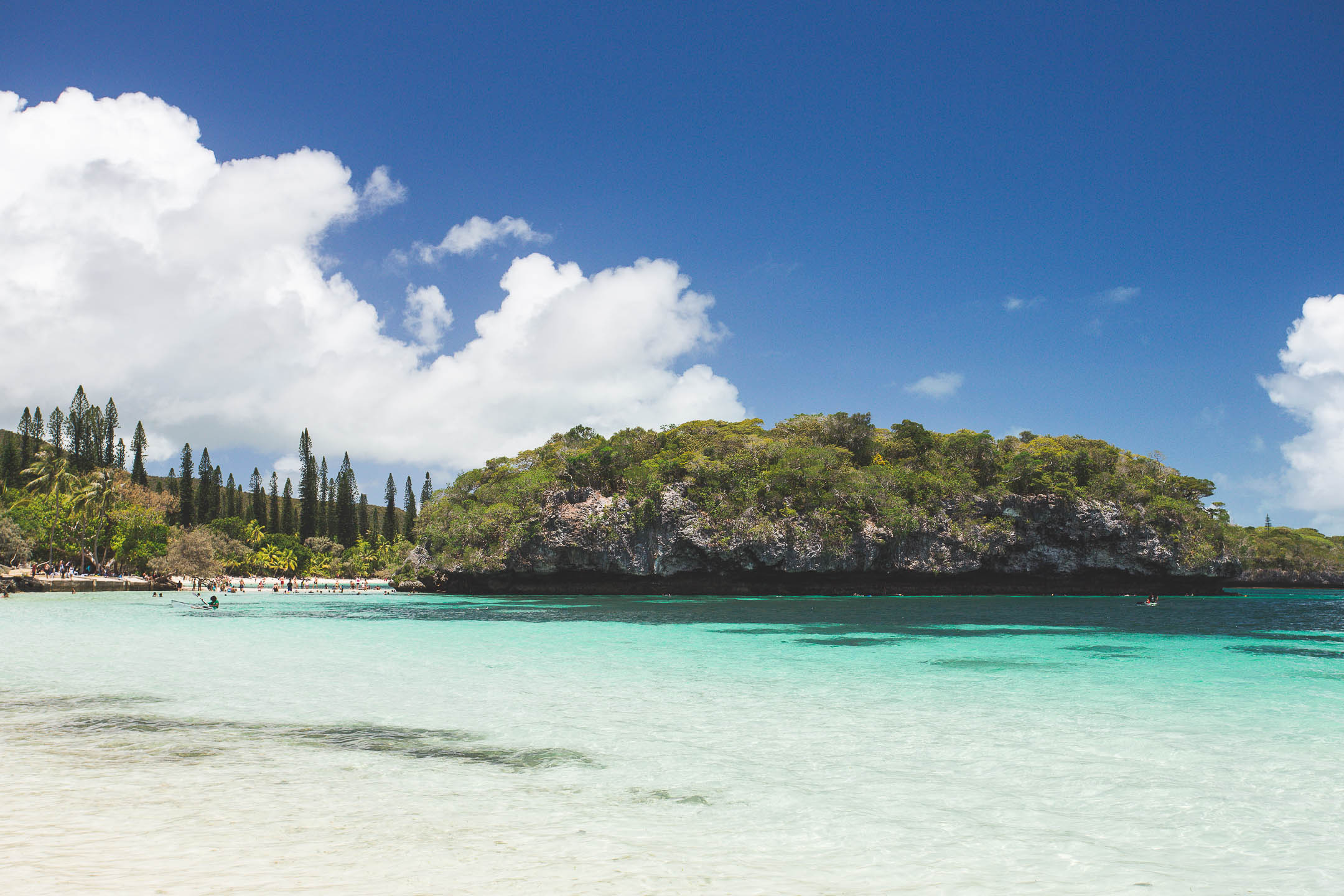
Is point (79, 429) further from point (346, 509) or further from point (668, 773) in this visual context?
point (668, 773)

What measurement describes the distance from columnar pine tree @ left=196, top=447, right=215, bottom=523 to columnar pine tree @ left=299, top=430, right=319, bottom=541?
9498mm

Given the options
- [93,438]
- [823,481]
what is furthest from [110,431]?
[823,481]

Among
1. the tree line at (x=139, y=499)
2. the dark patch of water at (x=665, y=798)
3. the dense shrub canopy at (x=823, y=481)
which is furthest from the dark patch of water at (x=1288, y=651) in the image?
the tree line at (x=139, y=499)

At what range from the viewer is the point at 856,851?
5.33 metres

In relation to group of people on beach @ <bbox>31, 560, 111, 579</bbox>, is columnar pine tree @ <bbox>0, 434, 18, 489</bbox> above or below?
above

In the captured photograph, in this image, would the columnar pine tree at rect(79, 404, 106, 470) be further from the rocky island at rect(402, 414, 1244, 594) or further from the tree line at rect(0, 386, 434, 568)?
the rocky island at rect(402, 414, 1244, 594)

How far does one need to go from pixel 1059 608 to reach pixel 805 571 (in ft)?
55.8

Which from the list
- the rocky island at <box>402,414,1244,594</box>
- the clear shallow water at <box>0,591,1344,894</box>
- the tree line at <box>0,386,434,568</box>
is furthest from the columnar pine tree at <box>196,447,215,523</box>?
the clear shallow water at <box>0,591,1344,894</box>

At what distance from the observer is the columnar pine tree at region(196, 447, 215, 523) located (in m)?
87.3

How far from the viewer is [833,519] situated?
50.4m

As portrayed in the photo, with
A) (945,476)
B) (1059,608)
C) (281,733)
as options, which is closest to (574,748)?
(281,733)

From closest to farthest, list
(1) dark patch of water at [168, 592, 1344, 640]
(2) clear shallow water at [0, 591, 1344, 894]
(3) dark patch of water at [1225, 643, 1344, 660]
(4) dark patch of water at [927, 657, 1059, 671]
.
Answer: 1. (2) clear shallow water at [0, 591, 1344, 894]
2. (4) dark patch of water at [927, 657, 1059, 671]
3. (3) dark patch of water at [1225, 643, 1344, 660]
4. (1) dark patch of water at [168, 592, 1344, 640]

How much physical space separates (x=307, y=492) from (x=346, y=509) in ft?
16.1

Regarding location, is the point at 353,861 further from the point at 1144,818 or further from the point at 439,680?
the point at 439,680
